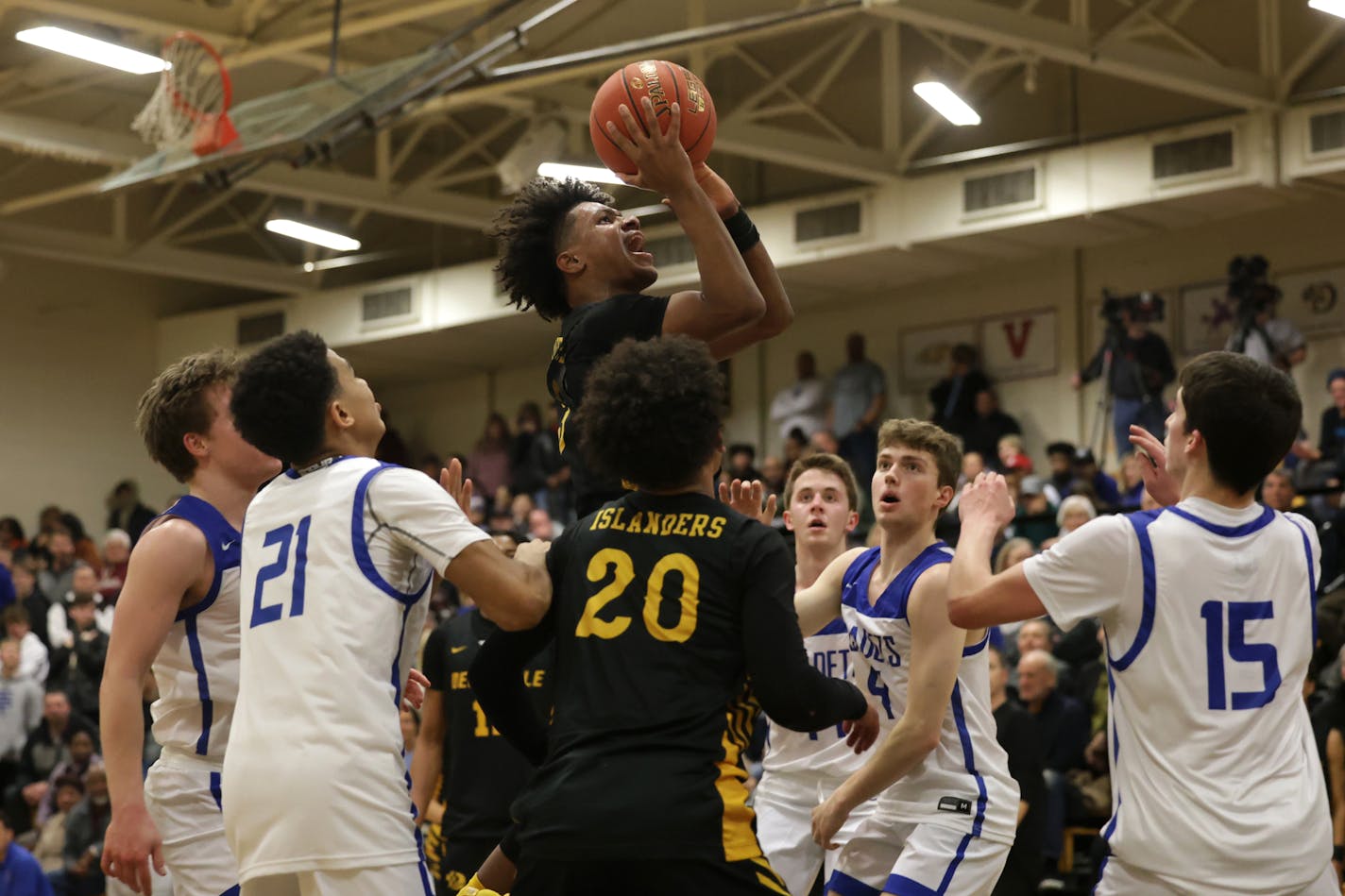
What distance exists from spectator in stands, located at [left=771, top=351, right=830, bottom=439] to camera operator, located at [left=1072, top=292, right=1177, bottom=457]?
333 centimetres

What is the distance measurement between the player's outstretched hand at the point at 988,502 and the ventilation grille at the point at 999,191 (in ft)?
39.5

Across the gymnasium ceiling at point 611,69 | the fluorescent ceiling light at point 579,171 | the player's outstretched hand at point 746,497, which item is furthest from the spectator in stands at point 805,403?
the player's outstretched hand at point 746,497

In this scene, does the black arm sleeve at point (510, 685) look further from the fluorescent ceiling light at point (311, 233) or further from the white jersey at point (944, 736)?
the fluorescent ceiling light at point (311, 233)

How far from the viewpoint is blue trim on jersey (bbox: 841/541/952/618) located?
5.31 m

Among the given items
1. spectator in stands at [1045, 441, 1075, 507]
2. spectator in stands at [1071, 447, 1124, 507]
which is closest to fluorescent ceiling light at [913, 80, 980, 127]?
spectator in stands at [1045, 441, 1075, 507]

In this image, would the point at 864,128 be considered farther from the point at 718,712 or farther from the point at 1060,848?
the point at 718,712

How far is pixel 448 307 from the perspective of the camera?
19.9 meters

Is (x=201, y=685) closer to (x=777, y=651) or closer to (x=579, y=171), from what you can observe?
(x=777, y=651)

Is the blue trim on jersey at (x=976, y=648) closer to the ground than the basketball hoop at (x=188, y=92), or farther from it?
closer to the ground

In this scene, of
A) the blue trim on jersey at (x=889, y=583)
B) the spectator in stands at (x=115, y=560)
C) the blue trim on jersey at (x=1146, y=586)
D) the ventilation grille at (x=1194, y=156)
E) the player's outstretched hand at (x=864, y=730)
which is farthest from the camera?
the spectator in stands at (x=115, y=560)

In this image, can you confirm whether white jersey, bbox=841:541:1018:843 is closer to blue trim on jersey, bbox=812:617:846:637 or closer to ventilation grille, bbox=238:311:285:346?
blue trim on jersey, bbox=812:617:846:637

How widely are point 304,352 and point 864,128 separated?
1480cm

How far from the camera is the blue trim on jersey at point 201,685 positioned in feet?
15.0

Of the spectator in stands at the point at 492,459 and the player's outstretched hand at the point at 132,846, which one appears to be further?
the spectator in stands at the point at 492,459
